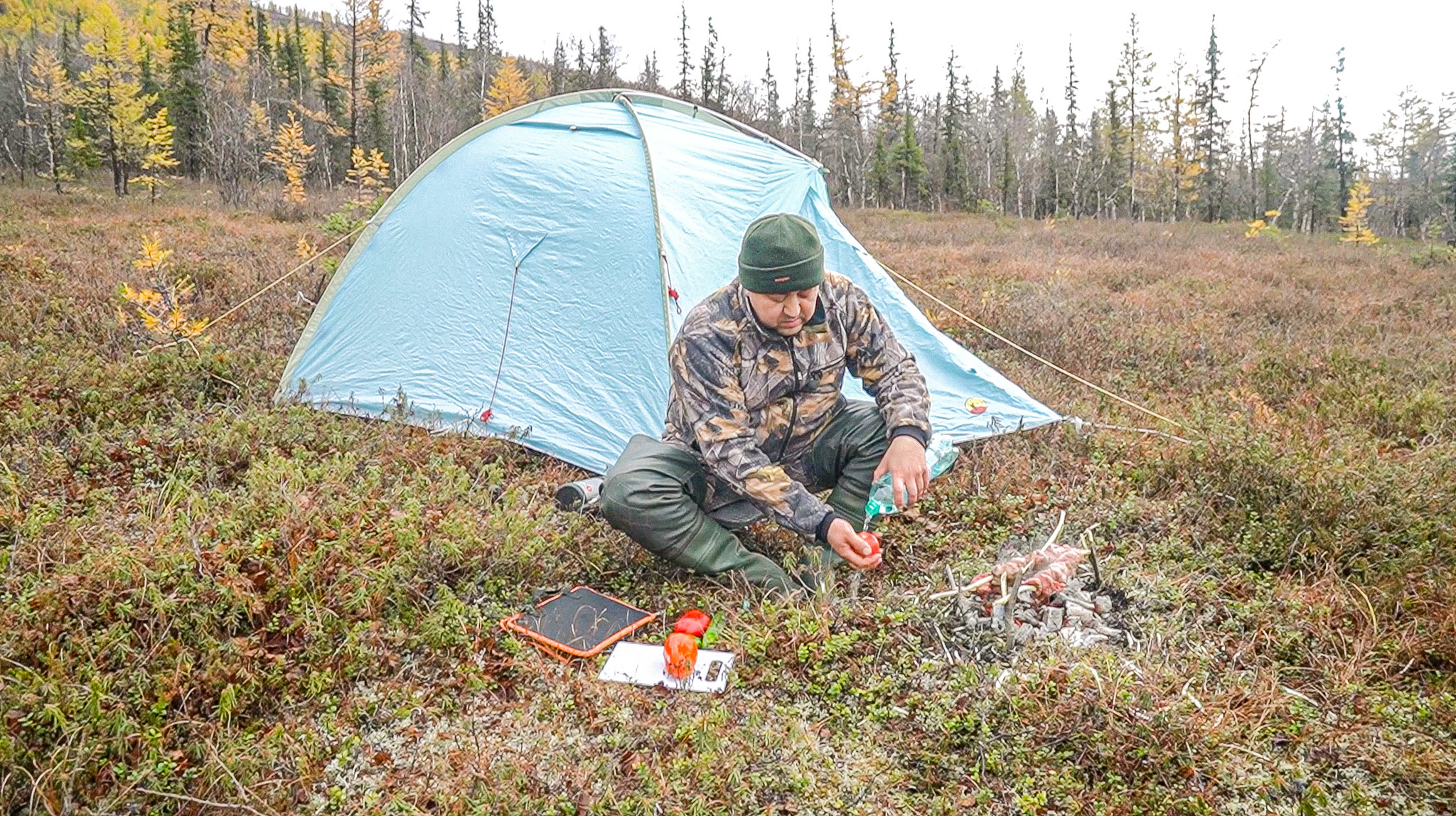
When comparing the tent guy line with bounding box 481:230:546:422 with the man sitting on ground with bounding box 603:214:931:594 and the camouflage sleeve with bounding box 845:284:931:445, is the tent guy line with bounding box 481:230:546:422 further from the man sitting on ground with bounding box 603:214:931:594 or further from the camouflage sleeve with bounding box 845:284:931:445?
the camouflage sleeve with bounding box 845:284:931:445

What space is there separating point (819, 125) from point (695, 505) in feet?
155

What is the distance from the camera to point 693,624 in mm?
2910

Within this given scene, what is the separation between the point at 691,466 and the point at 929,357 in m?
2.41

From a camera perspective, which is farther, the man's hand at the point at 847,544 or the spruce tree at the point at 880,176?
the spruce tree at the point at 880,176

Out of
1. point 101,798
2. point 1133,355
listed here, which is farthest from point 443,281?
point 1133,355

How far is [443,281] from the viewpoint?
193 inches

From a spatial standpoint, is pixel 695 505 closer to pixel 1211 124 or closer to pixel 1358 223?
pixel 1358 223

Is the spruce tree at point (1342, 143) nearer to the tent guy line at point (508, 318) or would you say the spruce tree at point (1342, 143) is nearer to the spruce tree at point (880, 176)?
the spruce tree at point (880, 176)

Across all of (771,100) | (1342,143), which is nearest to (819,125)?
(771,100)

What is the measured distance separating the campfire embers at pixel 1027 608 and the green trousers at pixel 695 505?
562mm

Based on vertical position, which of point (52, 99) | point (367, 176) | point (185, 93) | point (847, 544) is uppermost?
point (185, 93)

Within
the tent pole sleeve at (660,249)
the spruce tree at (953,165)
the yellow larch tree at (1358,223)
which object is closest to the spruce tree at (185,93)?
the spruce tree at (953,165)

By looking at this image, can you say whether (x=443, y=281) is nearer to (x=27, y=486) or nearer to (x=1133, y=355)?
(x=27, y=486)

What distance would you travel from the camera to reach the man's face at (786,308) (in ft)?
10.2
